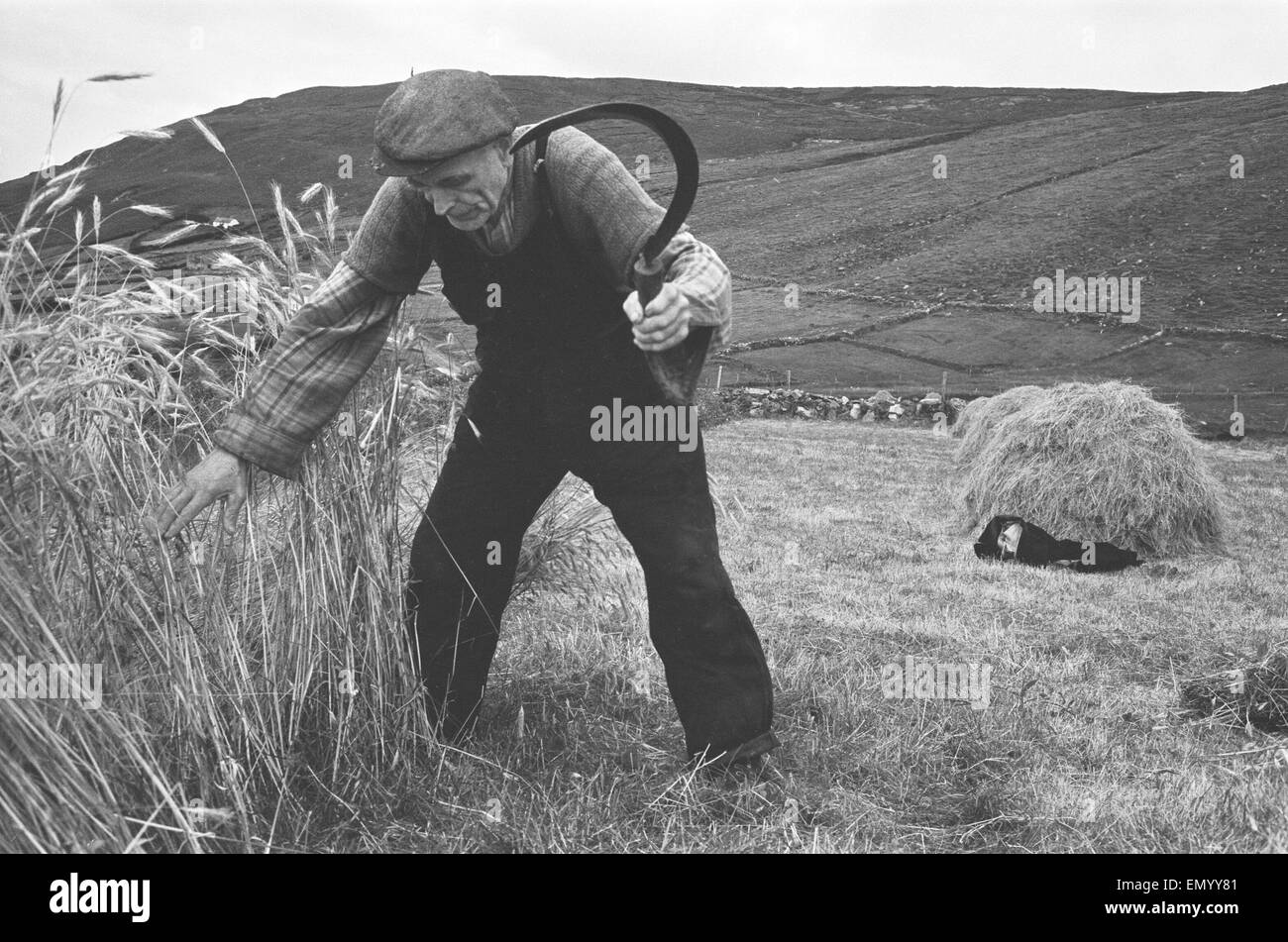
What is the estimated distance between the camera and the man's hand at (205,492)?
2.69 metres

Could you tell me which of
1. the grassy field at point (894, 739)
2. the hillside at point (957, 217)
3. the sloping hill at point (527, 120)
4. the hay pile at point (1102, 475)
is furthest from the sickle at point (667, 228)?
the sloping hill at point (527, 120)

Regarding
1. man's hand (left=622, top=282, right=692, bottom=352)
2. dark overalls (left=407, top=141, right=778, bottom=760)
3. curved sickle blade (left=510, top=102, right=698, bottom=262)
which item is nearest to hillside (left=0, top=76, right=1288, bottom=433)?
dark overalls (left=407, top=141, right=778, bottom=760)

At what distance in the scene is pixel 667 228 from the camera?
8.70 feet

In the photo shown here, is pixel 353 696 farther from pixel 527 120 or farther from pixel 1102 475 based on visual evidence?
pixel 527 120

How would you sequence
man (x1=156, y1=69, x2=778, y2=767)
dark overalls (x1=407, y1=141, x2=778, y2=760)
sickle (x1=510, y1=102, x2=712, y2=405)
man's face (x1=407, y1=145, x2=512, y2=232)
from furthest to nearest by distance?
1. dark overalls (x1=407, y1=141, x2=778, y2=760)
2. man (x1=156, y1=69, x2=778, y2=767)
3. man's face (x1=407, y1=145, x2=512, y2=232)
4. sickle (x1=510, y1=102, x2=712, y2=405)

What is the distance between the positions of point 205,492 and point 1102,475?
24.7ft

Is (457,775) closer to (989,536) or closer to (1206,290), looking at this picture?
(989,536)

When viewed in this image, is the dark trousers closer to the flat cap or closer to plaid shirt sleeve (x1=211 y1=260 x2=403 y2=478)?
plaid shirt sleeve (x1=211 y1=260 x2=403 y2=478)

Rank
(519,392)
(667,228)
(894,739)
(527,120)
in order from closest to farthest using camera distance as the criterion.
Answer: (667,228) → (519,392) → (894,739) → (527,120)

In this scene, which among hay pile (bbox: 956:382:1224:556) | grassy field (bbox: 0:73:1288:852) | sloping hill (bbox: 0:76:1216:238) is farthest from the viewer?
sloping hill (bbox: 0:76:1216:238)

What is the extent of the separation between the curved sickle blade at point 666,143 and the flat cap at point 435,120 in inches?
5.4

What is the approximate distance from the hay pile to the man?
20.6 feet

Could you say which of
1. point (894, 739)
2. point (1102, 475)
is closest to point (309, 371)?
point (894, 739)

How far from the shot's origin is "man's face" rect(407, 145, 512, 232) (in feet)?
8.71
